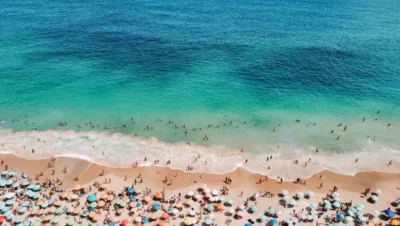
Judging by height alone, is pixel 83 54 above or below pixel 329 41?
below

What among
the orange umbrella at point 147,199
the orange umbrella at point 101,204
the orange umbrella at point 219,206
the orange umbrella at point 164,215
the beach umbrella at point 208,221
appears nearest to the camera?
the beach umbrella at point 208,221

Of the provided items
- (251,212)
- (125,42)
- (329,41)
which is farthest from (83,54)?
(329,41)

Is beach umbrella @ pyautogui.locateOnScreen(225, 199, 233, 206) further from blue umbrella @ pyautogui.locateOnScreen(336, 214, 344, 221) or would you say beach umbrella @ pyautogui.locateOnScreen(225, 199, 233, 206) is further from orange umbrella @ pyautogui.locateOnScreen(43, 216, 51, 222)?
orange umbrella @ pyautogui.locateOnScreen(43, 216, 51, 222)

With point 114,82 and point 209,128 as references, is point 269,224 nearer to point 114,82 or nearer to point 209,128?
point 209,128

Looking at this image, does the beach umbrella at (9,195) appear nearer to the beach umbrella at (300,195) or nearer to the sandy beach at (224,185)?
the sandy beach at (224,185)

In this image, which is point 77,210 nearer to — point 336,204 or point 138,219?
point 138,219

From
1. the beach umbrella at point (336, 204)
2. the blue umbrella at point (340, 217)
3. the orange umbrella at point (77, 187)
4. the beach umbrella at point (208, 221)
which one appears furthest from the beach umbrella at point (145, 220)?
the beach umbrella at point (336, 204)

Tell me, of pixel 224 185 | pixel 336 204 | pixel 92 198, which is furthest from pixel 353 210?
pixel 92 198
